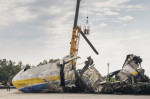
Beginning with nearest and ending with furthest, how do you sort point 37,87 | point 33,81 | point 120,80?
point 120,80 < point 37,87 < point 33,81

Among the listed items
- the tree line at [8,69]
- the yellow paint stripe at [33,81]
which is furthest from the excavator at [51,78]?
the tree line at [8,69]

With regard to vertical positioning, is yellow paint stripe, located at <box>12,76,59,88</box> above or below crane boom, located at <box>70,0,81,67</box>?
below

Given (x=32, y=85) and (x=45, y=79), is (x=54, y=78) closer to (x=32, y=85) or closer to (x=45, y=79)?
(x=45, y=79)

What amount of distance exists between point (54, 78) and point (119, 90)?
7.26 m

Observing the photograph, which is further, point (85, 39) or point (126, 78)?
point (85, 39)

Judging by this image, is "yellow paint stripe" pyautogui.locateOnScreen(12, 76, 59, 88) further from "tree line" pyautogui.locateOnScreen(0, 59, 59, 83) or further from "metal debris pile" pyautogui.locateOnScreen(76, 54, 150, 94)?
"tree line" pyautogui.locateOnScreen(0, 59, 59, 83)

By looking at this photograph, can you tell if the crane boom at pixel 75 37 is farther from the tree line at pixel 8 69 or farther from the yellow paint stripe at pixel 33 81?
the tree line at pixel 8 69

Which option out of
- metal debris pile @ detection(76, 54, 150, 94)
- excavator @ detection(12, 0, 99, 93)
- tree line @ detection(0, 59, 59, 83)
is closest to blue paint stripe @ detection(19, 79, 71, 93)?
excavator @ detection(12, 0, 99, 93)

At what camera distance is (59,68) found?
85.8 ft

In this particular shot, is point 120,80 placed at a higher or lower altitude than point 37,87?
higher

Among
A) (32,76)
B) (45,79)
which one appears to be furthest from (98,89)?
(32,76)

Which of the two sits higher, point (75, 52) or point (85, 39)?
point (85, 39)

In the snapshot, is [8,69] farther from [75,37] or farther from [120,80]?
[120,80]

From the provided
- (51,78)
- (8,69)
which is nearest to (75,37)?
(51,78)
